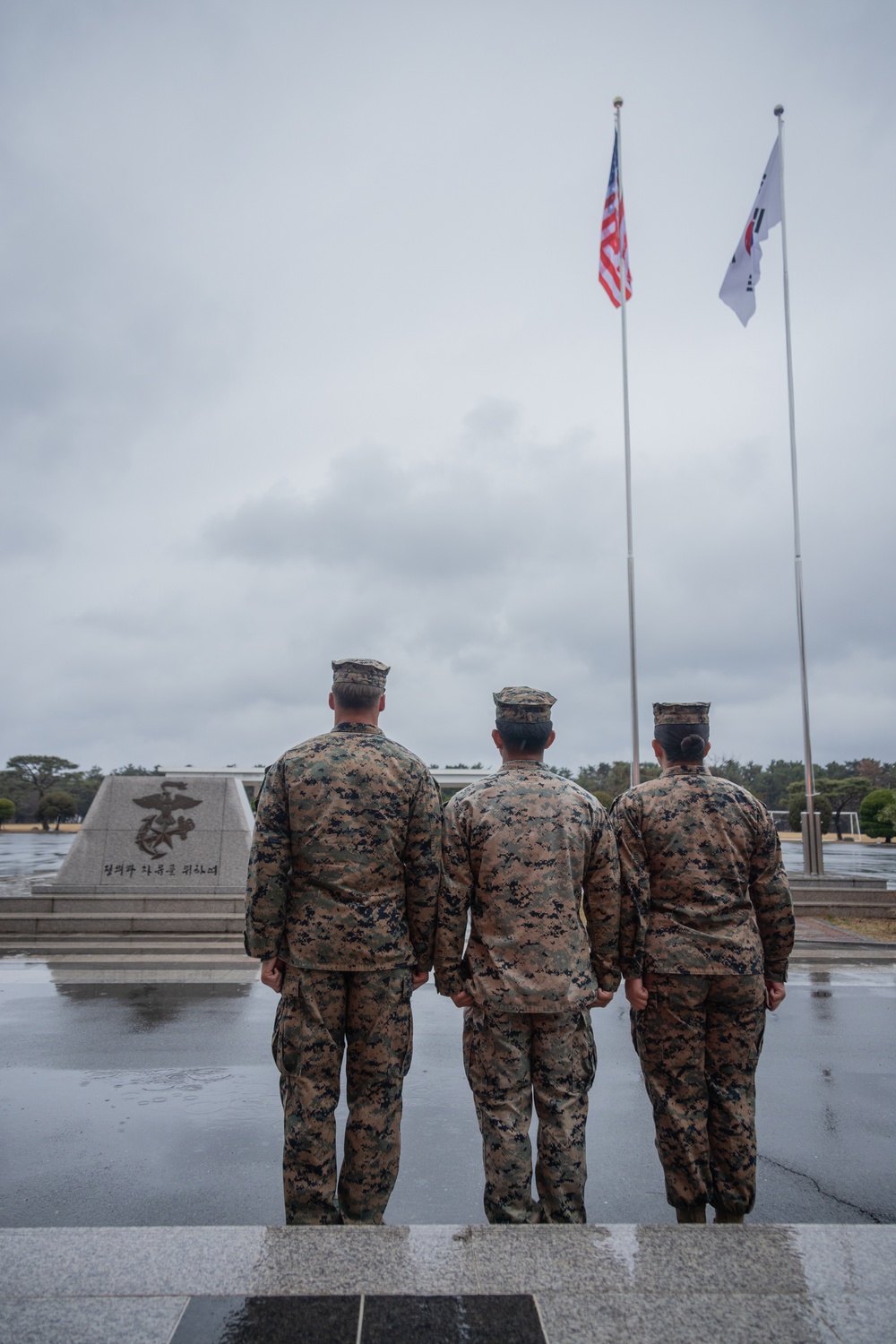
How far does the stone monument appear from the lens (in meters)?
11.8

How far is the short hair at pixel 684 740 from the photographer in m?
3.52

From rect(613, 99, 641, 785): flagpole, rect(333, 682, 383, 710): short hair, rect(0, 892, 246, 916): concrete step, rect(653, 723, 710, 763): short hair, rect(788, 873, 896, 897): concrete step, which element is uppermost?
rect(613, 99, 641, 785): flagpole

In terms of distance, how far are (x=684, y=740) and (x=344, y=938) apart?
162 cm

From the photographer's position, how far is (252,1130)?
4219 mm

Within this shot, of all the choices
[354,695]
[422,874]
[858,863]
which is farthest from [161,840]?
[858,863]

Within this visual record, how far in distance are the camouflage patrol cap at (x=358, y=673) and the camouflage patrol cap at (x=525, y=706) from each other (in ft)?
1.63

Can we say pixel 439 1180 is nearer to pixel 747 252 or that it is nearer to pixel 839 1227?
pixel 839 1227

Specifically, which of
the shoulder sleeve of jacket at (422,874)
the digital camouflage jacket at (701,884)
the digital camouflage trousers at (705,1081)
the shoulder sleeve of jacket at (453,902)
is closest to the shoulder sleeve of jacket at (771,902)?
the digital camouflage jacket at (701,884)

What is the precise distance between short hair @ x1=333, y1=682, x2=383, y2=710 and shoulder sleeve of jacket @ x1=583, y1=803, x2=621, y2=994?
101cm

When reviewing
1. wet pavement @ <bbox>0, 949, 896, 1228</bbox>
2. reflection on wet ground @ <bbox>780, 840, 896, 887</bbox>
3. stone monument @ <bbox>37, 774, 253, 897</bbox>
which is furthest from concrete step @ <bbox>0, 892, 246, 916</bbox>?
reflection on wet ground @ <bbox>780, 840, 896, 887</bbox>

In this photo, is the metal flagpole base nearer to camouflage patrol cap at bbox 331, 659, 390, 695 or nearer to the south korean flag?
the south korean flag

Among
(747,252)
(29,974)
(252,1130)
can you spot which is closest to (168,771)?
(29,974)

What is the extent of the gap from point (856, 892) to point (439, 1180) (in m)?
10.9

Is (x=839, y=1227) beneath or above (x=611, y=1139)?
above
